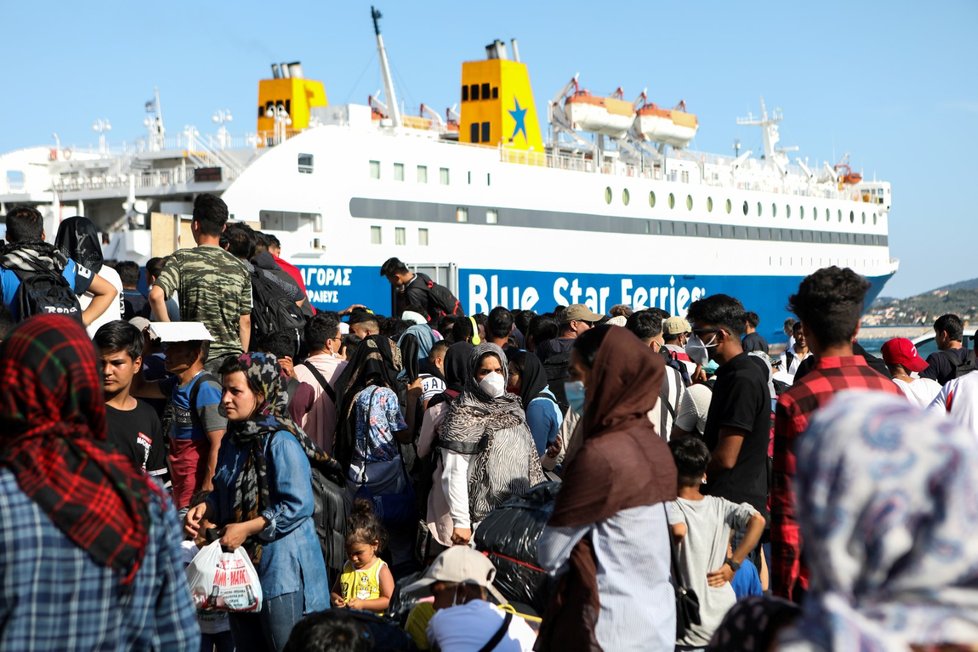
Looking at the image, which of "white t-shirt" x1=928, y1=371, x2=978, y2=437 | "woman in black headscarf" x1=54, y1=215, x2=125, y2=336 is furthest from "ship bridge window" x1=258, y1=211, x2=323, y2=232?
"white t-shirt" x1=928, y1=371, x2=978, y2=437

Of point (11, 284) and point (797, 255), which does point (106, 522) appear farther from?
point (797, 255)

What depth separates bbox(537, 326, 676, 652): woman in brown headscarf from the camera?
2.89 meters

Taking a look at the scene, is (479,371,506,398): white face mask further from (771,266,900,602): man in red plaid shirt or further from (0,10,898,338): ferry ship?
(0,10,898,338): ferry ship

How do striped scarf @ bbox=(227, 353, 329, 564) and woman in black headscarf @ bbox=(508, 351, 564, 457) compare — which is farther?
woman in black headscarf @ bbox=(508, 351, 564, 457)

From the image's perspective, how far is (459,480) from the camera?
4.86 metres

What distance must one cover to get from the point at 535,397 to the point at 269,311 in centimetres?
196

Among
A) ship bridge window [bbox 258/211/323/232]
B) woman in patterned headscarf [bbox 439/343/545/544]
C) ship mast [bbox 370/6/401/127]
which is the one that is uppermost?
ship mast [bbox 370/6/401/127]

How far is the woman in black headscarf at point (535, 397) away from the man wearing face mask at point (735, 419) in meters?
1.81

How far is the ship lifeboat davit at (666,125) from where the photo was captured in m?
33.5

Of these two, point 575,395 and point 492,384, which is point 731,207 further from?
point 575,395

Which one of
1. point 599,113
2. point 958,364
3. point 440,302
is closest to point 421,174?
point 599,113

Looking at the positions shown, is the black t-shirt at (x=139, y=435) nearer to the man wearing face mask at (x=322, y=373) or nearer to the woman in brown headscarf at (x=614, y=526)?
the man wearing face mask at (x=322, y=373)

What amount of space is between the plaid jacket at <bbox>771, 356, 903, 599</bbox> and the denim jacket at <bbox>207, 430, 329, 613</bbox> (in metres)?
1.67

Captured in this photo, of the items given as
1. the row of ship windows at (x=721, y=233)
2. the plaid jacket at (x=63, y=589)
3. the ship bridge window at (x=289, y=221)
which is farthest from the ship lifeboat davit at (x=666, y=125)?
the plaid jacket at (x=63, y=589)
